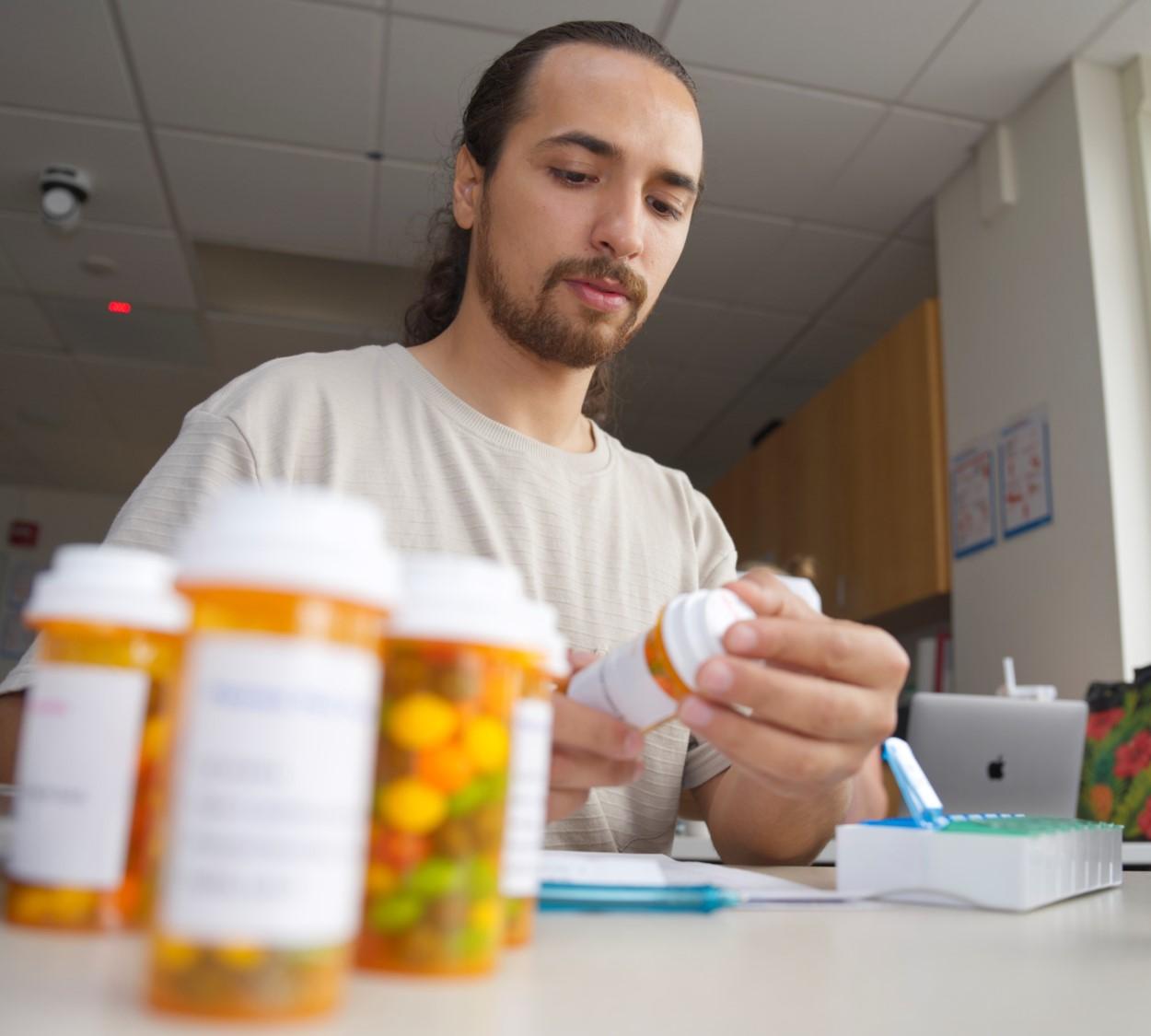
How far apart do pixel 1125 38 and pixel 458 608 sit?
2367 mm

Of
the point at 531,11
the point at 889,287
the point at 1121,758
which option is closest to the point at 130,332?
the point at 531,11

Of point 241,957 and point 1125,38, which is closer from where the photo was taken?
point 241,957

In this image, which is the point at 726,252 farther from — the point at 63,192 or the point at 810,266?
the point at 63,192

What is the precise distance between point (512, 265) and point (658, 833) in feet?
1.90

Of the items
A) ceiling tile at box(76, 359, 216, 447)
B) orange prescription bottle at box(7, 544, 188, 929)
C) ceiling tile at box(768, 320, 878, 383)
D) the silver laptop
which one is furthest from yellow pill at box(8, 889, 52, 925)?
ceiling tile at box(76, 359, 216, 447)

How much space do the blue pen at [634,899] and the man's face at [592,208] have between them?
677 millimetres

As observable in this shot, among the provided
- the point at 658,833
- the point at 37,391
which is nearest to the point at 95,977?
the point at 658,833

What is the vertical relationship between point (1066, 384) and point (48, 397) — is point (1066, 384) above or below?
below

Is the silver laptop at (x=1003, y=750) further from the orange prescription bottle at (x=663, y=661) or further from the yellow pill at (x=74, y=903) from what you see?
the yellow pill at (x=74, y=903)

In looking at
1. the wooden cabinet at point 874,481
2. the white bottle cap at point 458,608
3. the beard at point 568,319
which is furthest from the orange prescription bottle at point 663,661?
the wooden cabinet at point 874,481

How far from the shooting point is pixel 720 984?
348 mm

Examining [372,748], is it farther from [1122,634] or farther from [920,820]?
[1122,634]

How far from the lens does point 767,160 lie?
253cm

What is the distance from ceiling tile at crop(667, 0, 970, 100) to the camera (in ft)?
6.68
